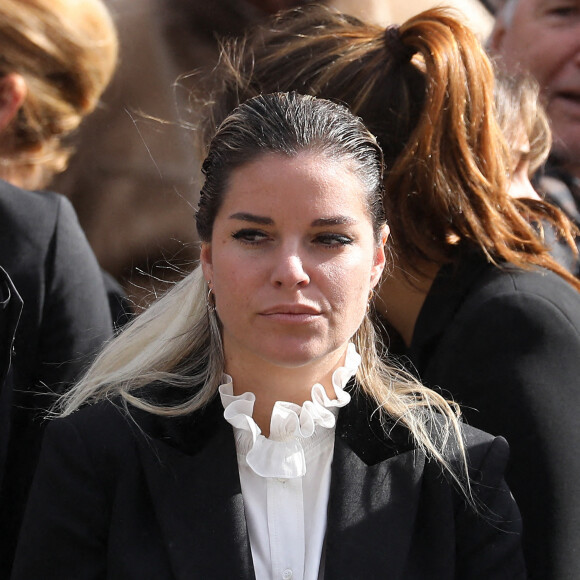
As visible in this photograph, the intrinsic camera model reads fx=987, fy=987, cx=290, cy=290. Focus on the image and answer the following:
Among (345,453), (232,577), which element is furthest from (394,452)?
(232,577)

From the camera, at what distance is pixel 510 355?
197cm

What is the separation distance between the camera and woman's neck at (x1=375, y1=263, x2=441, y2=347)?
88.7 inches

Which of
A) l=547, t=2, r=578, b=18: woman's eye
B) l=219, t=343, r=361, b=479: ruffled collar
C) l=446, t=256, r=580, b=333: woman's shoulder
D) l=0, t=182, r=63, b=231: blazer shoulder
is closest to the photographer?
l=219, t=343, r=361, b=479: ruffled collar

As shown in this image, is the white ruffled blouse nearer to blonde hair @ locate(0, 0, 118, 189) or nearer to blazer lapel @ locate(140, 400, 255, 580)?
blazer lapel @ locate(140, 400, 255, 580)

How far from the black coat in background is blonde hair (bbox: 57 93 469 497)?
26cm

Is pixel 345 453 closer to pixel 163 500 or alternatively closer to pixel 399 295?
pixel 163 500

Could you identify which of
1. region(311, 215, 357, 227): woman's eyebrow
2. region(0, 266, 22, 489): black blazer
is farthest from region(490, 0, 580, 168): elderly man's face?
region(0, 266, 22, 489): black blazer

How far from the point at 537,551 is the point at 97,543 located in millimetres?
835

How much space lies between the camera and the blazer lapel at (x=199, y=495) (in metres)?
1.64

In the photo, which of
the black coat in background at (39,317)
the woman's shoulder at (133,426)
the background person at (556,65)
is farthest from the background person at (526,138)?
the black coat in background at (39,317)

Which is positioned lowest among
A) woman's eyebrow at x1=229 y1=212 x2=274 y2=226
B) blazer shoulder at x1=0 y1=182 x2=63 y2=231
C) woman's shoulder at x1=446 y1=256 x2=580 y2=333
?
blazer shoulder at x1=0 y1=182 x2=63 y2=231

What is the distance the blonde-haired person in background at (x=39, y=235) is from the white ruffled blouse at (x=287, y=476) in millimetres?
511

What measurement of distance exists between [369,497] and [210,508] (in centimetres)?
28

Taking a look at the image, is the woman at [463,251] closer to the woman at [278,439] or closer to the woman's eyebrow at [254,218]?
the woman at [278,439]
